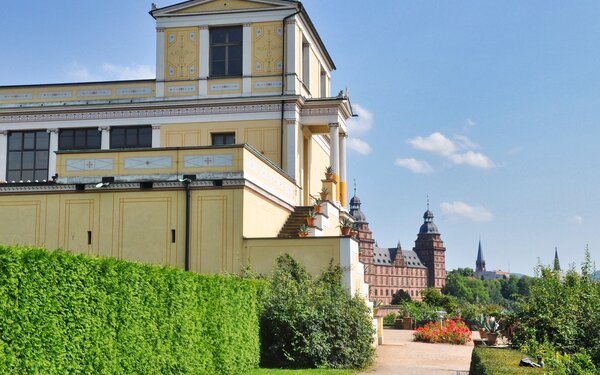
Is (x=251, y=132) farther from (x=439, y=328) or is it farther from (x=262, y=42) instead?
(x=439, y=328)

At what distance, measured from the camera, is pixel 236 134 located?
32906 millimetres

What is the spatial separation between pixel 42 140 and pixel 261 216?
13514 mm

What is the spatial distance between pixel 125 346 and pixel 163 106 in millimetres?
21724

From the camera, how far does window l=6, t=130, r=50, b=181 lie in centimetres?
3394

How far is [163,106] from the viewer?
109 feet

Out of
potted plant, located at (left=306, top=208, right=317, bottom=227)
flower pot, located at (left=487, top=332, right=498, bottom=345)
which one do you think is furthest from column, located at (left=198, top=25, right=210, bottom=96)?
flower pot, located at (left=487, top=332, right=498, bottom=345)

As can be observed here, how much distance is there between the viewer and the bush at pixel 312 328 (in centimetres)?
2008

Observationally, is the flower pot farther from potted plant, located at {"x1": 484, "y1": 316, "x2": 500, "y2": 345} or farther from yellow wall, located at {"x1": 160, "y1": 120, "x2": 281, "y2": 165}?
yellow wall, located at {"x1": 160, "y1": 120, "x2": 281, "y2": 165}

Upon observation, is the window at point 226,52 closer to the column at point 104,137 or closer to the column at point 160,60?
the column at point 160,60

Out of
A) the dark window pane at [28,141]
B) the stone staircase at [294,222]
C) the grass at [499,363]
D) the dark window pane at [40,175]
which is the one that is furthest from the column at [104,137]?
the grass at [499,363]

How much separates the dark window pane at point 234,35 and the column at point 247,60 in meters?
0.33

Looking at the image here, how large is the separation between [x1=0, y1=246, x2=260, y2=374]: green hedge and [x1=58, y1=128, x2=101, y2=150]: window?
17.6 m

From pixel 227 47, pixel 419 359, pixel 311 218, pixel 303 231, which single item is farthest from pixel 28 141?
pixel 419 359

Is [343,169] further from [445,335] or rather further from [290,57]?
[445,335]
